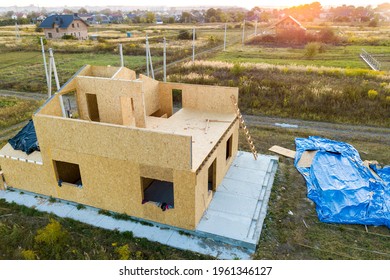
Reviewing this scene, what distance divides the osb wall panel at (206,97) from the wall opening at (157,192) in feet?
13.3

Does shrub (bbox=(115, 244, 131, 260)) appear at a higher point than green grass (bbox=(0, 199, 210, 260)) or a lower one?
higher

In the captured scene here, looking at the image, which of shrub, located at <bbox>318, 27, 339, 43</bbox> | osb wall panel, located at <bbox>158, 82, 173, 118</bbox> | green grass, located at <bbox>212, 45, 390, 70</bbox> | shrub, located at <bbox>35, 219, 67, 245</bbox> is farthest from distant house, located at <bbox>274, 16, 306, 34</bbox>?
shrub, located at <bbox>35, 219, 67, 245</bbox>

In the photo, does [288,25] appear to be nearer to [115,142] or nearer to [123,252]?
[115,142]

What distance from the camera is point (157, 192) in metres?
10.9

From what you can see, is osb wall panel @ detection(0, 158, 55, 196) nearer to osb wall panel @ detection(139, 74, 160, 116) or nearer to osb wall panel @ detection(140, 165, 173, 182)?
osb wall panel @ detection(140, 165, 173, 182)

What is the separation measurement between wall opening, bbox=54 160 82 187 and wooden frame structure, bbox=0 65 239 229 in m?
0.04

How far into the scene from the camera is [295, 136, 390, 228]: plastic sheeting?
950 cm

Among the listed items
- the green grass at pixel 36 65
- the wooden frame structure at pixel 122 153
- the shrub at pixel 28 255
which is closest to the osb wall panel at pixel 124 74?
the wooden frame structure at pixel 122 153

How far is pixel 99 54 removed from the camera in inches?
1646

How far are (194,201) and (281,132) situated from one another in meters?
9.87

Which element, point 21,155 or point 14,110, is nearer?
point 21,155

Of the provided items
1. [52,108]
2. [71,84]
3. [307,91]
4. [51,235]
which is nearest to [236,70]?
[307,91]

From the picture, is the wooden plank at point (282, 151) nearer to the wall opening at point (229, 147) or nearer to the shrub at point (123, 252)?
the wall opening at point (229, 147)

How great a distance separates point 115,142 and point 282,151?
866 cm
